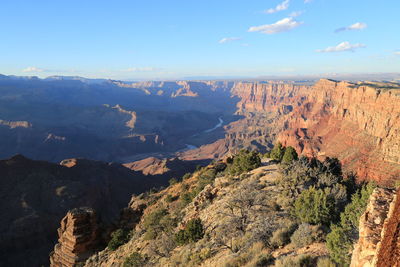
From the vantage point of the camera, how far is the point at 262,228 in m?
13.9

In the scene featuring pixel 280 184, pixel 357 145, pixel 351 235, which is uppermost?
pixel 351 235

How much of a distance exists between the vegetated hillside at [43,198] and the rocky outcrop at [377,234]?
33.1 meters

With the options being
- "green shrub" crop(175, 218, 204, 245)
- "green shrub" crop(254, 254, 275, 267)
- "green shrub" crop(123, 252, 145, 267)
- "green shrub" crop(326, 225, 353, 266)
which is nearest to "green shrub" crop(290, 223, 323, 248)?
"green shrub" crop(254, 254, 275, 267)

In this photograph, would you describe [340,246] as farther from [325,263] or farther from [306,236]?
[306,236]

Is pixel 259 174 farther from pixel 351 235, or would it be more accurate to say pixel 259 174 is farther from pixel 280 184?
pixel 351 235

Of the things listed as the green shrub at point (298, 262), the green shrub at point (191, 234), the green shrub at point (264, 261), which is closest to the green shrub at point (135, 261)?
the green shrub at point (191, 234)

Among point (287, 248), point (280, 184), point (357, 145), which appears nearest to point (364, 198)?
point (287, 248)

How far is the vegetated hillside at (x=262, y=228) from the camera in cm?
1096

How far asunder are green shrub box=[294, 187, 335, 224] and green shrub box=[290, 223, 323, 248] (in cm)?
123

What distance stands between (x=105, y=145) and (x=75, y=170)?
114 m

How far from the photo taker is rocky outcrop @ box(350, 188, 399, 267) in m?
5.63

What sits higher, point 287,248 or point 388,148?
point 287,248

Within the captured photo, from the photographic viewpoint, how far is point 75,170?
78.7 meters

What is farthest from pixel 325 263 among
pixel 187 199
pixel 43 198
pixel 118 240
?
pixel 43 198
